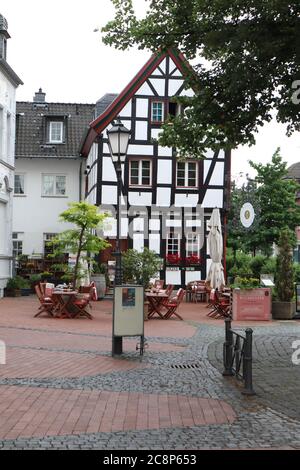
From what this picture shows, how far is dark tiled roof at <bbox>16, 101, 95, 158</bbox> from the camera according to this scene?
33500 millimetres

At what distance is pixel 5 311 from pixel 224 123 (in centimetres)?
1051

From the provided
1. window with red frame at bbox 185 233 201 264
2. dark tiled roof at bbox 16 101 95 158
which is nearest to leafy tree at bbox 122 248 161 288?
window with red frame at bbox 185 233 201 264

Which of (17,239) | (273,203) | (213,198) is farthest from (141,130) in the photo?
(273,203)

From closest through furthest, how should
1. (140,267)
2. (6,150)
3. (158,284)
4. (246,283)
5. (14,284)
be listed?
(246,283), (140,267), (158,284), (14,284), (6,150)

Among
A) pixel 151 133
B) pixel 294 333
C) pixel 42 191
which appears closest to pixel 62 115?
pixel 42 191

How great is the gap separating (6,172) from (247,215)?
31.1 ft

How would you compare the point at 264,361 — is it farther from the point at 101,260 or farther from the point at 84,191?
the point at 84,191

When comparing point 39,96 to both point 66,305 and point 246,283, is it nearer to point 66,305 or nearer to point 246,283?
point 66,305

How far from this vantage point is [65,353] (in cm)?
1077

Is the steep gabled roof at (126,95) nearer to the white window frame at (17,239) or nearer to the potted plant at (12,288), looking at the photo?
the potted plant at (12,288)

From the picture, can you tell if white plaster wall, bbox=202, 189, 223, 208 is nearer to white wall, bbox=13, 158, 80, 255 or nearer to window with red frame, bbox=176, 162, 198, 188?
window with red frame, bbox=176, 162, 198, 188

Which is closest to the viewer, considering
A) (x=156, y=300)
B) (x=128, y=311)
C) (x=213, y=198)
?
(x=128, y=311)

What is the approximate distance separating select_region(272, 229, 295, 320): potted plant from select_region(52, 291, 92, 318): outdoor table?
5.38 meters

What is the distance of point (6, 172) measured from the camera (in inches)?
955
